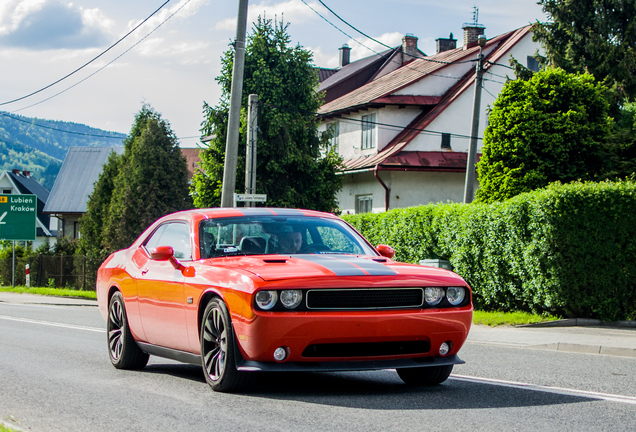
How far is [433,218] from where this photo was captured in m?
21.2

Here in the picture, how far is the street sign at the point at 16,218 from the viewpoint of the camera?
150 ft

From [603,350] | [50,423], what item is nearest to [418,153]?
[603,350]

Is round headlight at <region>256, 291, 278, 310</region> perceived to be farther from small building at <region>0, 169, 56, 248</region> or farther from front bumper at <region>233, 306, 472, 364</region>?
small building at <region>0, 169, 56, 248</region>

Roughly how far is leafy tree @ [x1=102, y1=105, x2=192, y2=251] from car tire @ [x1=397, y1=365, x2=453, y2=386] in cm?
3163

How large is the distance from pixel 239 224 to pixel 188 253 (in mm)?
531

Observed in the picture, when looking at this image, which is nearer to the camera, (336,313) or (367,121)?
(336,313)

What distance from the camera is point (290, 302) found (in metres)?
6.91

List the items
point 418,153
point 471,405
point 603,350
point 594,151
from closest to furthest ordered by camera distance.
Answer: point 471,405 → point 603,350 → point 594,151 → point 418,153

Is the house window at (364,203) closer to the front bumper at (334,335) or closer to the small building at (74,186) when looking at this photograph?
the front bumper at (334,335)

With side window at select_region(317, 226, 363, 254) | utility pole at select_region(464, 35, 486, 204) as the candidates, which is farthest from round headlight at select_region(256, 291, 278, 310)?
utility pole at select_region(464, 35, 486, 204)

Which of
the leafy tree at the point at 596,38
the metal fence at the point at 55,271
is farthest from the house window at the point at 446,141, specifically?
the metal fence at the point at 55,271

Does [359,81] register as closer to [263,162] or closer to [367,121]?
[367,121]

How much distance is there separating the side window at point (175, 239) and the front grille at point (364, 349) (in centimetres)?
185

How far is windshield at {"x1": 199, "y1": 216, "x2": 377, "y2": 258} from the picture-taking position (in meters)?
8.22
